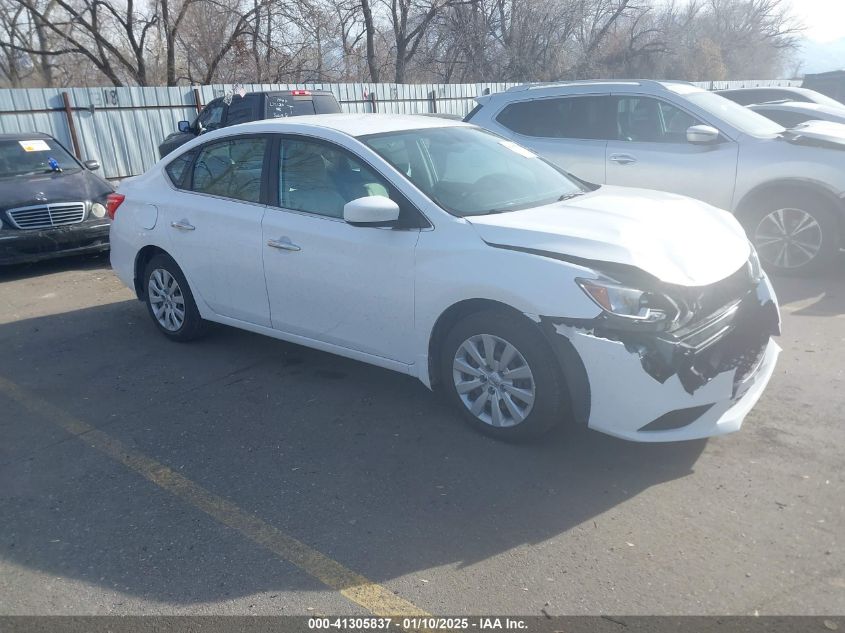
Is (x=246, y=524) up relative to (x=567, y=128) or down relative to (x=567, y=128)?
down

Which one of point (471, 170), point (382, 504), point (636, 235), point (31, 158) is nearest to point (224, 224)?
point (471, 170)

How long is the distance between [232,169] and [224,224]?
44cm

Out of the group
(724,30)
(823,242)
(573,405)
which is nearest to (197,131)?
(823,242)

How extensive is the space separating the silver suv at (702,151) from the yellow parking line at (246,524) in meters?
5.46

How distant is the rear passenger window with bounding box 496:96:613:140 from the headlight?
471 centimetres

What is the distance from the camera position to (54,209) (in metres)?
8.43

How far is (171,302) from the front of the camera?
19.3ft

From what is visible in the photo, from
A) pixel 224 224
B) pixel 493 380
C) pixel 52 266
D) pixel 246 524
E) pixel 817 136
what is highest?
pixel 817 136

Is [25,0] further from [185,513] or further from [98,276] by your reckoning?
[185,513]

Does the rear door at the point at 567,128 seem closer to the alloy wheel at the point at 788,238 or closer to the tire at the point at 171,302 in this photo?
the alloy wheel at the point at 788,238

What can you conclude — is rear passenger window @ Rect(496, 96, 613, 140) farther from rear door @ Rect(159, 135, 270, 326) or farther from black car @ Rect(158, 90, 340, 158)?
black car @ Rect(158, 90, 340, 158)

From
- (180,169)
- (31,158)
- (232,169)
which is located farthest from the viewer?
(31,158)

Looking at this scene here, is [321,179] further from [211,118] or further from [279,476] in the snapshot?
[211,118]

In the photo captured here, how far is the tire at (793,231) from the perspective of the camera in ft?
22.2
